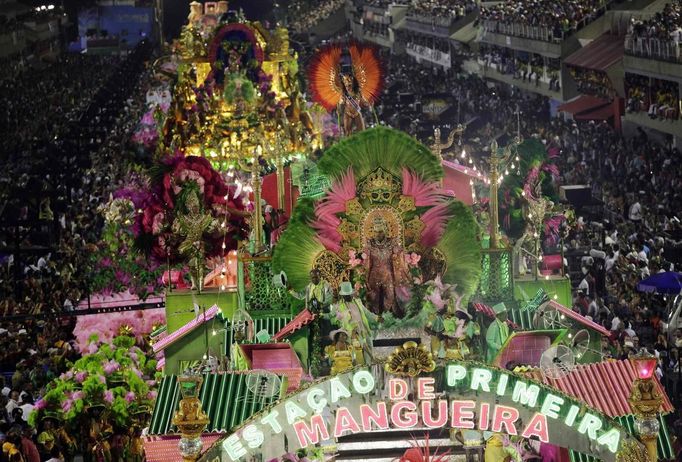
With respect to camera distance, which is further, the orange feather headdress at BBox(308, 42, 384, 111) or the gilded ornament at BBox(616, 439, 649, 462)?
the orange feather headdress at BBox(308, 42, 384, 111)

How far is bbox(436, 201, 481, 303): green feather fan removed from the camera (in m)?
18.5

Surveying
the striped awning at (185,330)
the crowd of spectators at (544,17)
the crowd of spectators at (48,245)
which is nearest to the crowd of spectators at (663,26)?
the crowd of spectators at (544,17)

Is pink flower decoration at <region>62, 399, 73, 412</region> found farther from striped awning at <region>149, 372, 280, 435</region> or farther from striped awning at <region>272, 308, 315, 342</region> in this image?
striped awning at <region>149, 372, 280, 435</region>

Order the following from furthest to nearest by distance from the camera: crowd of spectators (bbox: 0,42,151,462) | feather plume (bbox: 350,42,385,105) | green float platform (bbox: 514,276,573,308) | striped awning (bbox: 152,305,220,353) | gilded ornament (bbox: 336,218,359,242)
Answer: feather plume (bbox: 350,42,385,105)
crowd of spectators (bbox: 0,42,151,462)
green float platform (bbox: 514,276,573,308)
striped awning (bbox: 152,305,220,353)
gilded ornament (bbox: 336,218,359,242)

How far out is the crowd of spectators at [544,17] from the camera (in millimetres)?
63156

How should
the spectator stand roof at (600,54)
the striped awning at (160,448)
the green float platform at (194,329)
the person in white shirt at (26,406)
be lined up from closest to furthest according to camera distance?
the striped awning at (160,448) < the green float platform at (194,329) < the person in white shirt at (26,406) < the spectator stand roof at (600,54)

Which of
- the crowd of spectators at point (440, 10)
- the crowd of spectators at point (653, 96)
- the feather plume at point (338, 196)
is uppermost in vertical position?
the crowd of spectators at point (440, 10)

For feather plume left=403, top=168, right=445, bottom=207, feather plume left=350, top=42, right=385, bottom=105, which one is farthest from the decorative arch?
feather plume left=350, top=42, right=385, bottom=105

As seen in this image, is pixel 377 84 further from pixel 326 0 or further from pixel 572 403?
pixel 326 0

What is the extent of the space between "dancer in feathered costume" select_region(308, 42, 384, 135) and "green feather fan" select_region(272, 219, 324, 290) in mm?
15426

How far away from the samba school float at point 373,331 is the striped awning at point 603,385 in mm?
19

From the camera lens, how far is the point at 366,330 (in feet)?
59.4

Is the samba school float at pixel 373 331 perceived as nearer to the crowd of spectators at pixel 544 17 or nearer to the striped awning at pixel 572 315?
the striped awning at pixel 572 315

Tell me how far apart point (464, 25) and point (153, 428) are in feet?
261
